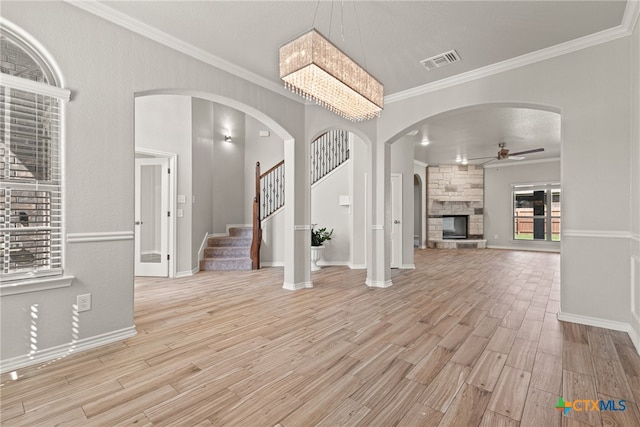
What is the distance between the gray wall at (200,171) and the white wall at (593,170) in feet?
17.2

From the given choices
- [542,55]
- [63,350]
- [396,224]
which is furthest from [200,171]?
[542,55]

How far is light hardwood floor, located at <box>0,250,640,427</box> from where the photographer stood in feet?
5.16

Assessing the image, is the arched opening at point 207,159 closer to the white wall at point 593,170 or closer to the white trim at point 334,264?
the white trim at point 334,264

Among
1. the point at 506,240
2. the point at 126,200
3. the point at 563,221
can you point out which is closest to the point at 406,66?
the point at 563,221

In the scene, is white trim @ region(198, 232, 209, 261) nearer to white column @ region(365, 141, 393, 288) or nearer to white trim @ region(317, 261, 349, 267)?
white trim @ region(317, 261, 349, 267)

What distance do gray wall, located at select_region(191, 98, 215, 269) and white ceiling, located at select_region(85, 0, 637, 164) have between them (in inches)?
97.0

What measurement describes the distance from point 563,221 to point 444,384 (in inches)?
94.9

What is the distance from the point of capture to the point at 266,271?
565 cm

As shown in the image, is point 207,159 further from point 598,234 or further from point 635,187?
point 635,187

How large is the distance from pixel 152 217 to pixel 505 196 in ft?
34.8

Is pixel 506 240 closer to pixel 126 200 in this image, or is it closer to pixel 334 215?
pixel 334 215

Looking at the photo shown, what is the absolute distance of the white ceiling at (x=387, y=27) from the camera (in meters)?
2.50

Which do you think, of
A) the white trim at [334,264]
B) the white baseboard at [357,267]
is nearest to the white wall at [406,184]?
the white baseboard at [357,267]

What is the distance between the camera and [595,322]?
2.86 metres
